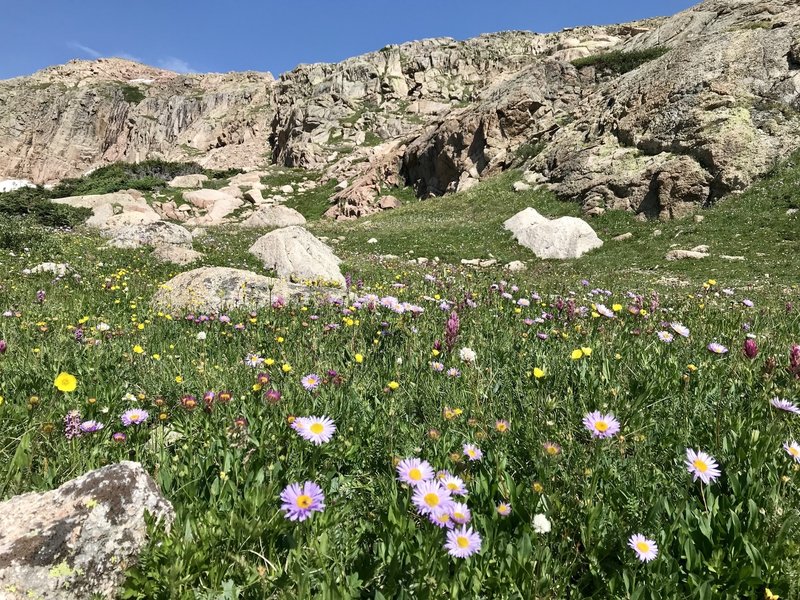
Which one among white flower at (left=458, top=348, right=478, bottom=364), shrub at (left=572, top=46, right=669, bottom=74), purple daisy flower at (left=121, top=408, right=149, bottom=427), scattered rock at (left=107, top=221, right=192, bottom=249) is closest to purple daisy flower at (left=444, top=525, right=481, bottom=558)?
purple daisy flower at (left=121, top=408, right=149, bottom=427)

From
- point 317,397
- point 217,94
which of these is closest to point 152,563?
point 317,397

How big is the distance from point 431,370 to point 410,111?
244 ft

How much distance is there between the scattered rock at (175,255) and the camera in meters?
14.2

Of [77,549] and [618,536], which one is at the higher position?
[77,549]

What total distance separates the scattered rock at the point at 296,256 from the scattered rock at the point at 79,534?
421 inches

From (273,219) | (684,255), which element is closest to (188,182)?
(273,219)

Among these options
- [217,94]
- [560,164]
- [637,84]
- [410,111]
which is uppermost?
[217,94]

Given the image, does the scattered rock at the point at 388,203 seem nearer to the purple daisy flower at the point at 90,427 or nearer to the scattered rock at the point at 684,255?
the scattered rock at the point at 684,255

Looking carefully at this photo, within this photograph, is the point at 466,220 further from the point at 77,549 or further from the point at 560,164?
the point at 77,549

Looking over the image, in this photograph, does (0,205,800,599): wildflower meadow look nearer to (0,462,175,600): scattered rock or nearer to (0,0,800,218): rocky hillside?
(0,462,175,600): scattered rock

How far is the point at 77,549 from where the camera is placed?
1.81 metres

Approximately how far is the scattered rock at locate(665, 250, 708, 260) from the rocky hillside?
A: 598cm

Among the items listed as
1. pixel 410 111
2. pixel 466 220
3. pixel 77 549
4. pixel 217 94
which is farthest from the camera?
pixel 217 94

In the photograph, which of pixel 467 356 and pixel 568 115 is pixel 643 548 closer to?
pixel 467 356
